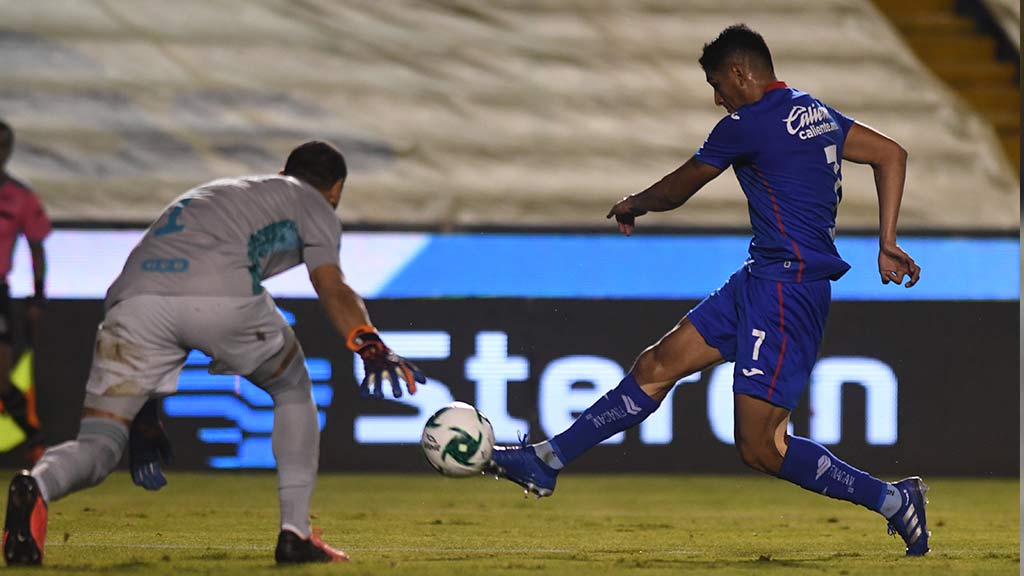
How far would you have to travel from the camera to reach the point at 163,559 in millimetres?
4961

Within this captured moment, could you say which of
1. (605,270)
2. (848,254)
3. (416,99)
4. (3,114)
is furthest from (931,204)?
(3,114)

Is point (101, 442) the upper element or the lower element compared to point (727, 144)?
lower

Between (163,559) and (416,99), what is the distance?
24.2ft

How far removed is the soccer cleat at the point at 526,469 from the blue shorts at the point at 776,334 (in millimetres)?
780

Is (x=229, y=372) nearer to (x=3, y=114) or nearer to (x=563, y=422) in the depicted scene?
(x=563, y=422)

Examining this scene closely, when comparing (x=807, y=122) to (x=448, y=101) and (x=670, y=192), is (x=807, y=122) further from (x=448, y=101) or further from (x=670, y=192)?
(x=448, y=101)

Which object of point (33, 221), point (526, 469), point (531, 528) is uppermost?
point (33, 221)

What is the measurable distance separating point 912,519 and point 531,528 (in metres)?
1.73

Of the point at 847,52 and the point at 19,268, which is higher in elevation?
the point at 847,52

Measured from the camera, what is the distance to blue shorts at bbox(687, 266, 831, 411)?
516cm

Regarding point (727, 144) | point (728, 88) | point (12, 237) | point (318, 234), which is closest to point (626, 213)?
point (727, 144)

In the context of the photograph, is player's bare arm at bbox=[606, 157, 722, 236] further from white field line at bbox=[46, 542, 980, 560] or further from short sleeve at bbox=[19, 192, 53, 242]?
short sleeve at bbox=[19, 192, 53, 242]

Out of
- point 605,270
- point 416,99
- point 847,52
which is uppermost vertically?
point 847,52

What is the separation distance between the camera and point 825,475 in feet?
17.2
